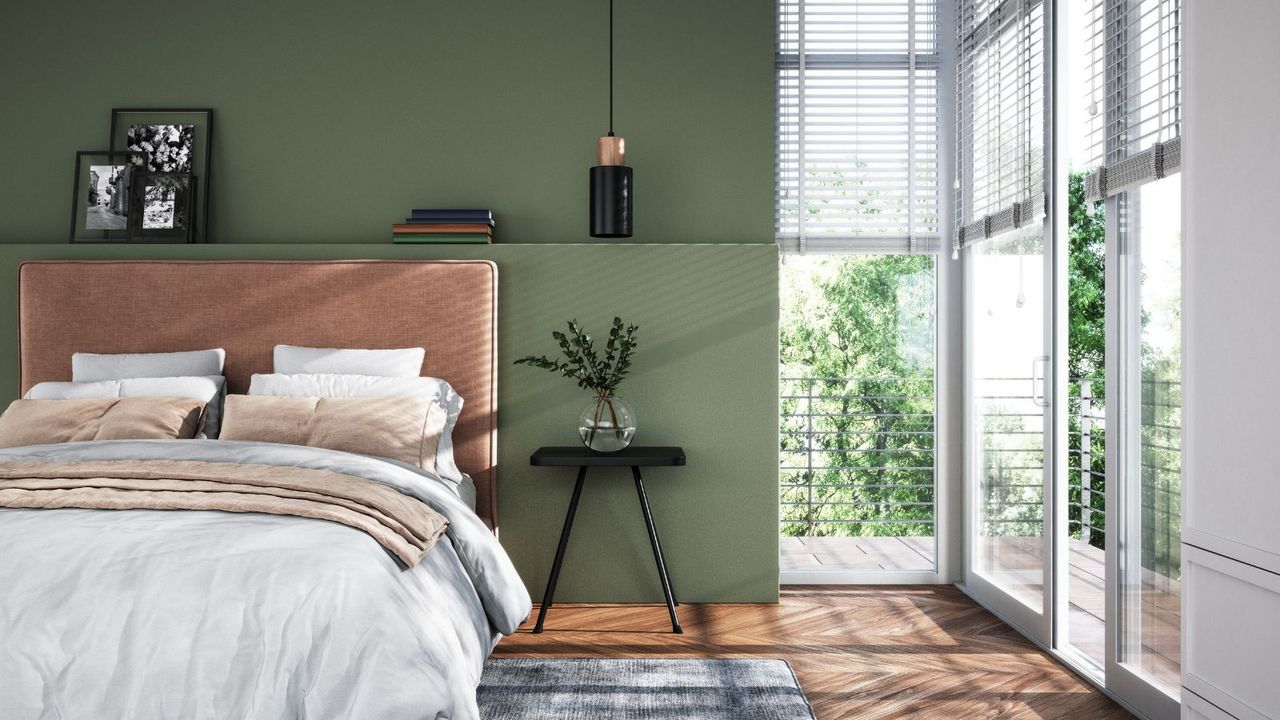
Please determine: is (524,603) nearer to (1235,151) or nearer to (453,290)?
(453,290)

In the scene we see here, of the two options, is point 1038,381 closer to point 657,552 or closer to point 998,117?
point 998,117

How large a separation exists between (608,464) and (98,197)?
8.64 ft

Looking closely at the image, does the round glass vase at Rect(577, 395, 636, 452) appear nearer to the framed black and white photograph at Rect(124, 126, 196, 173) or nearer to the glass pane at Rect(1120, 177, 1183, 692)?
the glass pane at Rect(1120, 177, 1183, 692)

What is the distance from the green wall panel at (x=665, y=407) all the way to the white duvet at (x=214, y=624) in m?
1.61

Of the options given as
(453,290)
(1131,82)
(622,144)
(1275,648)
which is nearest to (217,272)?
(453,290)

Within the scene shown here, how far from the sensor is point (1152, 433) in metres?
2.35

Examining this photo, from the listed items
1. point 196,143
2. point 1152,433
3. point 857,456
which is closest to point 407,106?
point 196,143

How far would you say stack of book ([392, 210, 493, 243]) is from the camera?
11.7 ft

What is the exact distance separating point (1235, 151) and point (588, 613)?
8.76 ft

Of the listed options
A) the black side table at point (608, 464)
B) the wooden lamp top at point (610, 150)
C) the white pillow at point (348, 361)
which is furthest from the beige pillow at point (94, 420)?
the wooden lamp top at point (610, 150)

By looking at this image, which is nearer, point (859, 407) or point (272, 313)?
point (272, 313)

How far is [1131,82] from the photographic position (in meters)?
2.40

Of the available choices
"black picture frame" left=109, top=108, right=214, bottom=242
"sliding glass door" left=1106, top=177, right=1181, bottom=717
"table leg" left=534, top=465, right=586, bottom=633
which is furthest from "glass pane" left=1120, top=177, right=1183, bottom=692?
"black picture frame" left=109, top=108, right=214, bottom=242

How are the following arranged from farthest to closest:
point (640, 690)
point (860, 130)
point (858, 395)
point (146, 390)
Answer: point (858, 395), point (860, 130), point (146, 390), point (640, 690)
